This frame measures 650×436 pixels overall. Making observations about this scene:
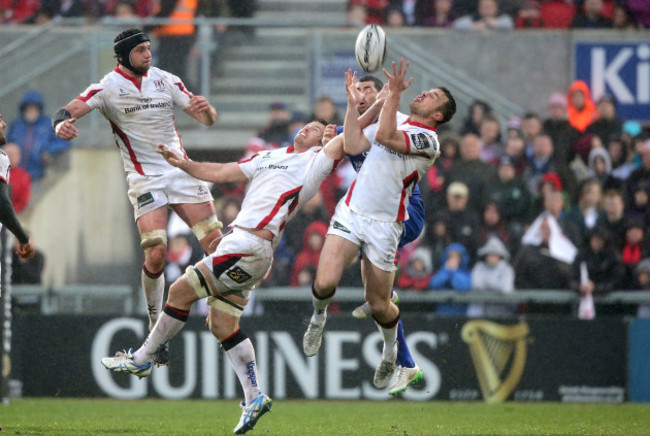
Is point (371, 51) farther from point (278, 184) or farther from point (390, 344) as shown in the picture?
point (390, 344)

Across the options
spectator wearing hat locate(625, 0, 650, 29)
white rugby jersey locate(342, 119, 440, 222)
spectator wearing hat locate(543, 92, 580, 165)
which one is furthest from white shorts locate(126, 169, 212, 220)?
spectator wearing hat locate(625, 0, 650, 29)

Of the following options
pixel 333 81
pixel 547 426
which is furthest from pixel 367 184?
pixel 333 81

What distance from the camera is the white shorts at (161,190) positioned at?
11.5 metres

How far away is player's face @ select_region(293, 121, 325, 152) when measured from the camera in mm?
10781

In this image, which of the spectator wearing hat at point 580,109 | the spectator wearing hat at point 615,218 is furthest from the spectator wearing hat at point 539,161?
the spectator wearing hat at point 615,218

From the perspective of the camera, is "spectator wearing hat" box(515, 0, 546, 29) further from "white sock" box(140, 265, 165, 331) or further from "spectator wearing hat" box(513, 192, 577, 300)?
"white sock" box(140, 265, 165, 331)

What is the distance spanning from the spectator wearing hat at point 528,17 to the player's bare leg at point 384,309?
9201 millimetres

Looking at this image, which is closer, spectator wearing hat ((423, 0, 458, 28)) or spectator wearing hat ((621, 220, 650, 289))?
spectator wearing hat ((621, 220, 650, 289))

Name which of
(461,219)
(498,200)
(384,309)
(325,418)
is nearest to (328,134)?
(384,309)

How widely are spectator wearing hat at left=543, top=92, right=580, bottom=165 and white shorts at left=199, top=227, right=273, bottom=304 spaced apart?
7719 millimetres

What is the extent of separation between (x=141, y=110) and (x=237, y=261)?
203 centimetres

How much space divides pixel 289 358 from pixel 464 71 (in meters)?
5.76

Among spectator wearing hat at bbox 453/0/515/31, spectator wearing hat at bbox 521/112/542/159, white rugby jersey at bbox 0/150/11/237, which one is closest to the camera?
white rugby jersey at bbox 0/150/11/237

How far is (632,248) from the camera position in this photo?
16047mm
